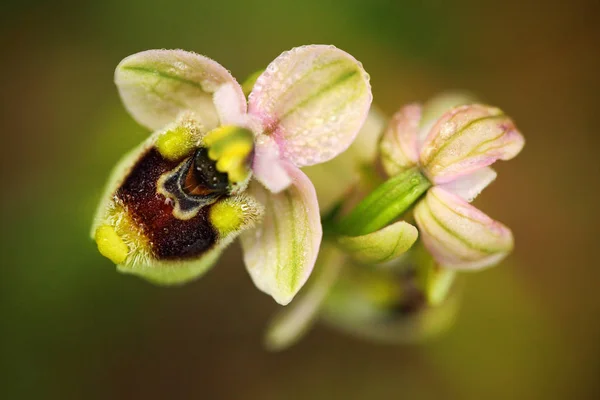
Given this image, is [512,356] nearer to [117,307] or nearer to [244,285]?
[244,285]

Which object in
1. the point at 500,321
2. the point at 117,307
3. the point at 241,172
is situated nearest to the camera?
the point at 241,172

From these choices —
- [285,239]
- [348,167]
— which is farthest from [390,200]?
[348,167]

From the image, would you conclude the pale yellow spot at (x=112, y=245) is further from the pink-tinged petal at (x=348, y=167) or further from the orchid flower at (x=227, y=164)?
the pink-tinged petal at (x=348, y=167)

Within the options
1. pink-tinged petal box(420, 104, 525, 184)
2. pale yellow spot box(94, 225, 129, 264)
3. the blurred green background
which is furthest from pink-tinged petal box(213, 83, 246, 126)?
the blurred green background

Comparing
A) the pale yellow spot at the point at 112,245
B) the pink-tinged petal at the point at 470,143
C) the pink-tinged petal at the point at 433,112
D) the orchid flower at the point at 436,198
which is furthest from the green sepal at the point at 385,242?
the pale yellow spot at the point at 112,245

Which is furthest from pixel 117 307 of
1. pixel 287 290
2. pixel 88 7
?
pixel 287 290

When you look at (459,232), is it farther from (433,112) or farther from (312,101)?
(433,112)
